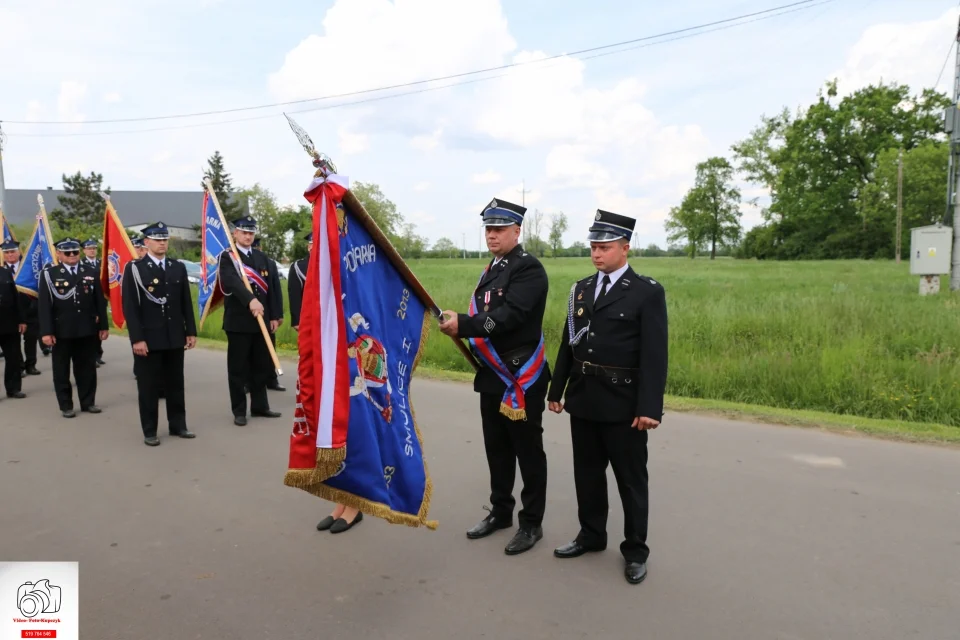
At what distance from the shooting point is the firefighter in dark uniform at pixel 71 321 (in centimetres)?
704

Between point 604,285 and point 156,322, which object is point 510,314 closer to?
point 604,285

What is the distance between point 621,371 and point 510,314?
68 centimetres

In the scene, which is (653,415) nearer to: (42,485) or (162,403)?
(42,485)

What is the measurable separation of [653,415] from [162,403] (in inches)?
257

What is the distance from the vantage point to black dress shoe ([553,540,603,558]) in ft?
11.7

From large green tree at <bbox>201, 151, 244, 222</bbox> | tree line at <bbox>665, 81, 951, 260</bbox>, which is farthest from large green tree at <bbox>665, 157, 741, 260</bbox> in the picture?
large green tree at <bbox>201, 151, 244, 222</bbox>

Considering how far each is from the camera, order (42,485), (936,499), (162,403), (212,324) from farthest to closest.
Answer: (212,324) < (162,403) < (42,485) < (936,499)

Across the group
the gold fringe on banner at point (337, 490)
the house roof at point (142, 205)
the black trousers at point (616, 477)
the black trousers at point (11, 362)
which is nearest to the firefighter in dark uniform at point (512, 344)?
the black trousers at point (616, 477)

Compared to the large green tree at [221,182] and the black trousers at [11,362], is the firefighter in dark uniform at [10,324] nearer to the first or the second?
the black trousers at [11,362]

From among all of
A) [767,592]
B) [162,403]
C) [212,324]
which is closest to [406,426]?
[767,592]

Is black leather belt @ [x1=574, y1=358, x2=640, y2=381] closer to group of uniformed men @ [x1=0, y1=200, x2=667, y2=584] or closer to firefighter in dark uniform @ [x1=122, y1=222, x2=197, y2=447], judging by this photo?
group of uniformed men @ [x1=0, y1=200, x2=667, y2=584]

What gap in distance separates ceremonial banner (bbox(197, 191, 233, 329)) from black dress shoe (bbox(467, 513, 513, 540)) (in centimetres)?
473

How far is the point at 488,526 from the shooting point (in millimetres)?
3900

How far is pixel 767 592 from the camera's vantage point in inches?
123
